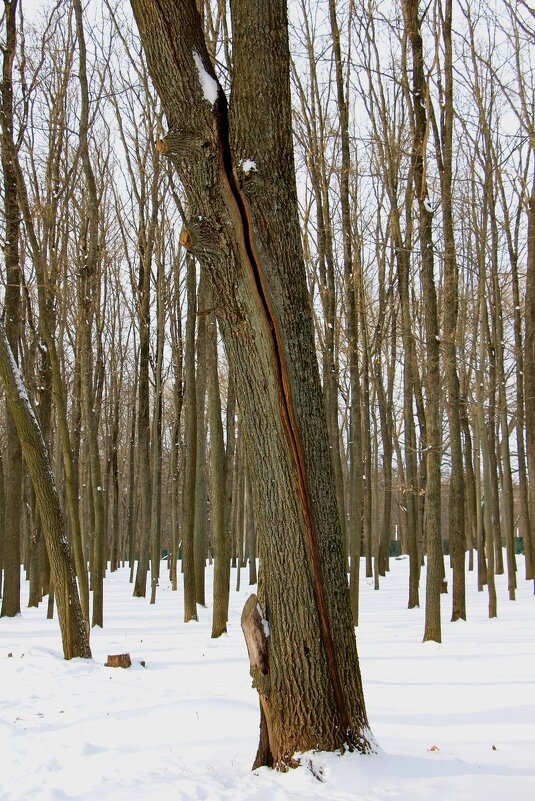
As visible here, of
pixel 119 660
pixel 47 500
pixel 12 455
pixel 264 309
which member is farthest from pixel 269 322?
pixel 12 455

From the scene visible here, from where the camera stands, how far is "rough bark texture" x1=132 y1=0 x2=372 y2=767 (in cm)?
338

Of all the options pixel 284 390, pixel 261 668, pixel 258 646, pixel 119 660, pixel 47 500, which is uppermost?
pixel 284 390

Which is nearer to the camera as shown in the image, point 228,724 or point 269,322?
point 269,322

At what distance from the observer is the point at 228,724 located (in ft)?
14.9

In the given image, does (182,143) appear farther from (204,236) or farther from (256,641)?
(256,641)

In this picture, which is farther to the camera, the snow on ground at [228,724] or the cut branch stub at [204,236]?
the cut branch stub at [204,236]

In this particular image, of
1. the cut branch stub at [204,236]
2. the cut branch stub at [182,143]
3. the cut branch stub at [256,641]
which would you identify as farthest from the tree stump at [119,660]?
the cut branch stub at [182,143]

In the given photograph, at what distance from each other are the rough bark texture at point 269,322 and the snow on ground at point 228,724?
0.31 metres

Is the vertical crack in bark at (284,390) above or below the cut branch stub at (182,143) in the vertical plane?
below

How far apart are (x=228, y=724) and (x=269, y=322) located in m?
2.78

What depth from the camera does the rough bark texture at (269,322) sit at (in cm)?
338

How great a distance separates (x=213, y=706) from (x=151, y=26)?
14.6 feet

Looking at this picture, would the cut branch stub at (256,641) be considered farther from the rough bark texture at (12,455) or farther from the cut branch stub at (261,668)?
the rough bark texture at (12,455)

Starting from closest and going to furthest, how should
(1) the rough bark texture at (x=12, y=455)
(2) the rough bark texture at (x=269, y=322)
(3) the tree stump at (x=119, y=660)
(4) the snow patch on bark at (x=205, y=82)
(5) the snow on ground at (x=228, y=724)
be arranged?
1. (5) the snow on ground at (x=228, y=724)
2. (2) the rough bark texture at (x=269, y=322)
3. (4) the snow patch on bark at (x=205, y=82)
4. (3) the tree stump at (x=119, y=660)
5. (1) the rough bark texture at (x=12, y=455)
